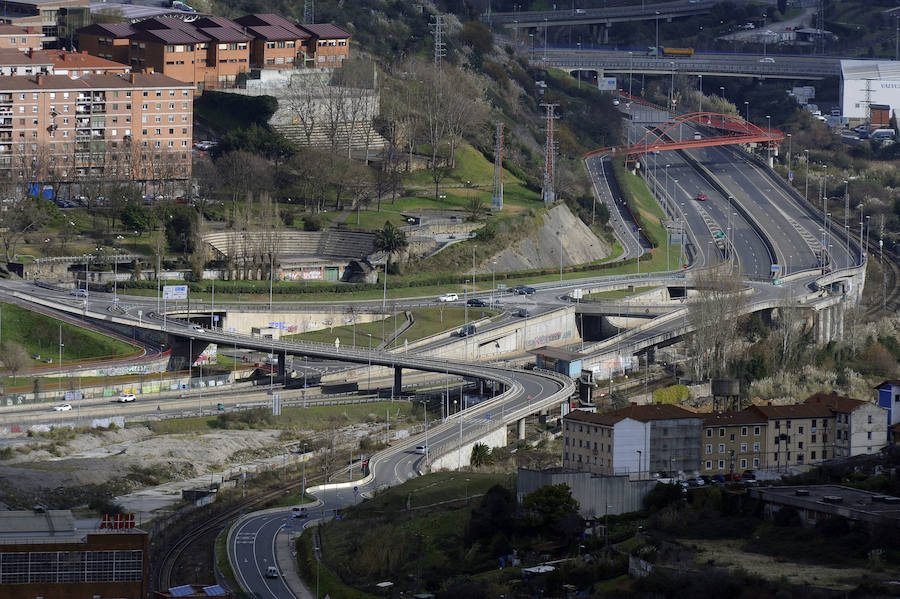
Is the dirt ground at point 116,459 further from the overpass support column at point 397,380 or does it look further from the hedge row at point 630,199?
the hedge row at point 630,199

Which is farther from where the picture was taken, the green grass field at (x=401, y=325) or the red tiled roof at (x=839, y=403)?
the green grass field at (x=401, y=325)

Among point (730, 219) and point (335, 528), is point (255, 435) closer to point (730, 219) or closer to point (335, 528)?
point (335, 528)

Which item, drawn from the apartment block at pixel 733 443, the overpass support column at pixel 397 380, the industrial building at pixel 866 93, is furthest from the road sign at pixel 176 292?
the industrial building at pixel 866 93

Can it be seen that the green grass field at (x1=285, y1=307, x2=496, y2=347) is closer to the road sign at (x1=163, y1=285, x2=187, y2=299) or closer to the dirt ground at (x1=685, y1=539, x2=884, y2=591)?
the road sign at (x1=163, y1=285, x2=187, y2=299)

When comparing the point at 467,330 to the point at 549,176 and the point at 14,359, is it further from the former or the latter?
the point at 549,176

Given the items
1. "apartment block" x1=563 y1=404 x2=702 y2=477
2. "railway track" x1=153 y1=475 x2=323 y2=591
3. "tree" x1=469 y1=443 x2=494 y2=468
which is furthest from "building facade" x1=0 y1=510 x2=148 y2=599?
"tree" x1=469 y1=443 x2=494 y2=468

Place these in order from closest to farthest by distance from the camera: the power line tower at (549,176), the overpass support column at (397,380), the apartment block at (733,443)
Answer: the apartment block at (733,443), the overpass support column at (397,380), the power line tower at (549,176)

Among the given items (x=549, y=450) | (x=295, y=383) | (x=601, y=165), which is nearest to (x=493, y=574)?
(x=549, y=450)
